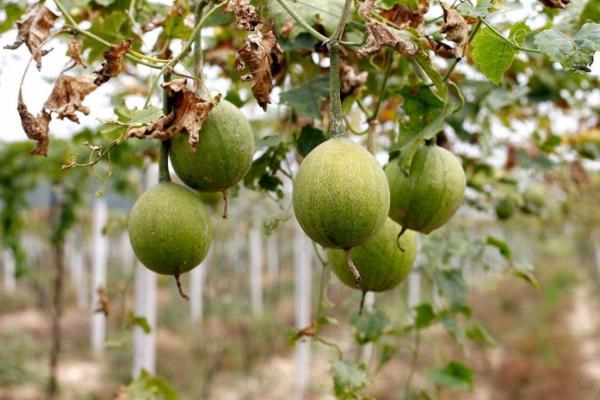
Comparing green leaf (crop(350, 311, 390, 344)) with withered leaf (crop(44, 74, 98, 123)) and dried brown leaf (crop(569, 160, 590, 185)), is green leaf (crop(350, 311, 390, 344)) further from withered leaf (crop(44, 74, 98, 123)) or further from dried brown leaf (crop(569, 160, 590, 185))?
dried brown leaf (crop(569, 160, 590, 185))

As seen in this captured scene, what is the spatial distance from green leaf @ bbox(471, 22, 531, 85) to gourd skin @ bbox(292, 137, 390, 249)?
0.30 m

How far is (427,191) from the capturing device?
112 cm

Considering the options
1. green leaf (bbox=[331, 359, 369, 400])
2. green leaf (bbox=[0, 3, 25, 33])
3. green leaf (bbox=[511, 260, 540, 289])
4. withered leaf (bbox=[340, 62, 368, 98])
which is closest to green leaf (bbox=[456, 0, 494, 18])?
withered leaf (bbox=[340, 62, 368, 98])

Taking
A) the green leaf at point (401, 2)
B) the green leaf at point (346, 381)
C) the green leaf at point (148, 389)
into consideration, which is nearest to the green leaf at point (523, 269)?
the green leaf at point (346, 381)

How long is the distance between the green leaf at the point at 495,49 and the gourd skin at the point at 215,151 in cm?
45

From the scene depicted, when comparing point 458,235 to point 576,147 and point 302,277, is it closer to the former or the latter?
point 576,147

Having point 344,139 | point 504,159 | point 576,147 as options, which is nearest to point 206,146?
point 344,139

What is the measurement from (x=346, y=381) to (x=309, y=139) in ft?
2.08

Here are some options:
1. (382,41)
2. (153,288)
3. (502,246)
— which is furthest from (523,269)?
(153,288)

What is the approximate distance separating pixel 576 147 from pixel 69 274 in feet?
66.6

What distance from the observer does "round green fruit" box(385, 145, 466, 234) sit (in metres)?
1.12

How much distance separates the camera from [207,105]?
1.00m

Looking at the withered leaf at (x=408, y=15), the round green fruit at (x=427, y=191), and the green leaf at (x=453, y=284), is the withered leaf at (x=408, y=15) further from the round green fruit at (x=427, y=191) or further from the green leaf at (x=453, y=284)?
the green leaf at (x=453, y=284)

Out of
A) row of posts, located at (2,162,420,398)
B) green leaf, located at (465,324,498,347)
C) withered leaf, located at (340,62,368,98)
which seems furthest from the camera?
row of posts, located at (2,162,420,398)
